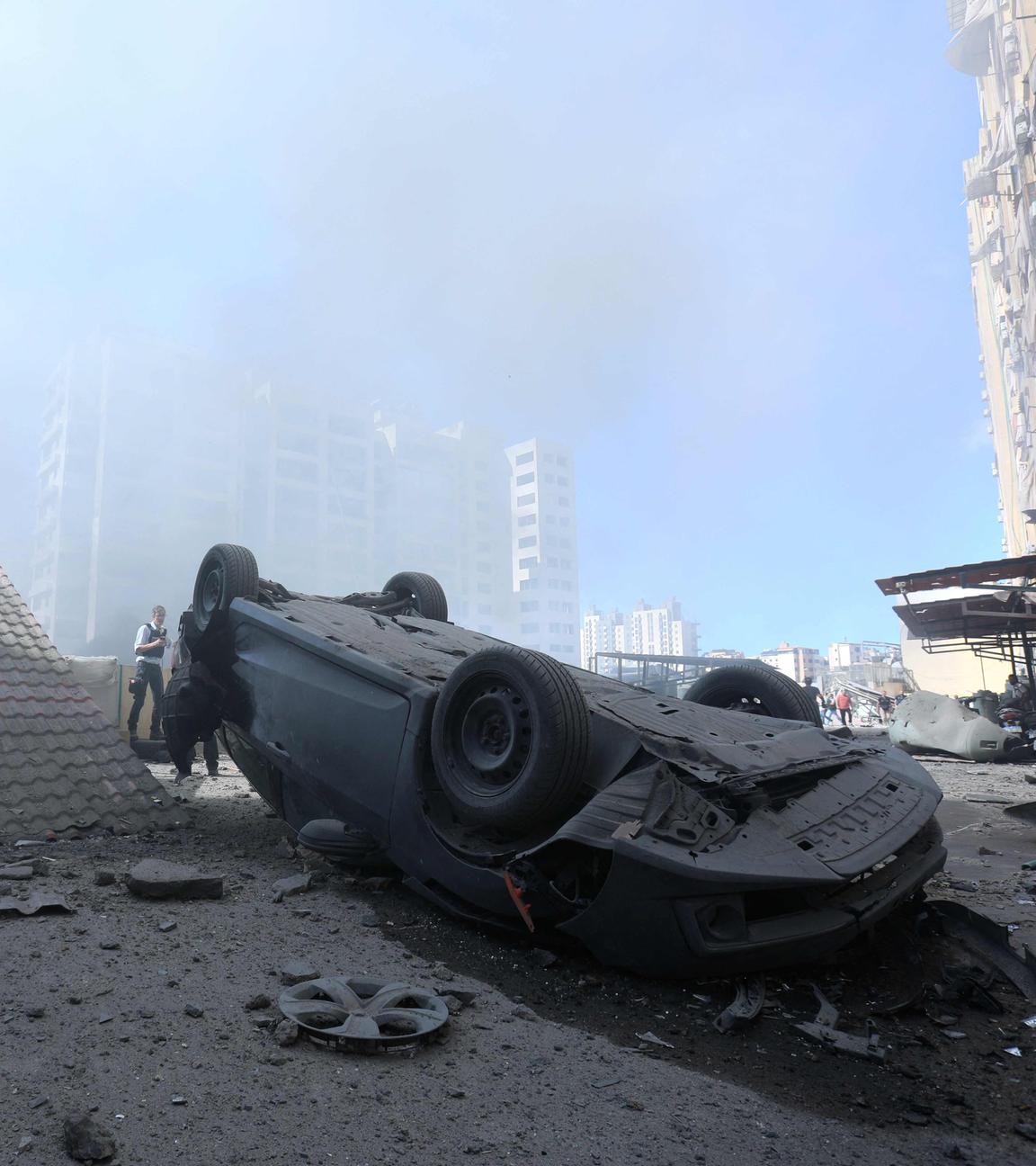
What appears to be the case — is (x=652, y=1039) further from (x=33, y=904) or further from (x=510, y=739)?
(x=33, y=904)

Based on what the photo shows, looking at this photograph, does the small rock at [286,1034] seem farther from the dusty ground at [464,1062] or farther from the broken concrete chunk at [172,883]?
the broken concrete chunk at [172,883]

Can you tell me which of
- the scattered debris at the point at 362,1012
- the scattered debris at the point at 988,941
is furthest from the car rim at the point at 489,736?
the scattered debris at the point at 988,941

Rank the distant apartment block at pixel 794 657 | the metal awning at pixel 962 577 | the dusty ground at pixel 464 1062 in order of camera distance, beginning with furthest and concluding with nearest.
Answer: the distant apartment block at pixel 794 657, the metal awning at pixel 962 577, the dusty ground at pixel 464 1062

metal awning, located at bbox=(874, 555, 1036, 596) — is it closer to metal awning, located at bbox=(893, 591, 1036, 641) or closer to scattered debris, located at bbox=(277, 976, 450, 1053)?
metal awning, located at bbox=(893, 591, 1036, 641)

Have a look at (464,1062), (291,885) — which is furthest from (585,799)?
(291,885)

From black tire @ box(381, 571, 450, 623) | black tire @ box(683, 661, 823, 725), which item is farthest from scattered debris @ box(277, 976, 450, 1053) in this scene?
black tire @ box(381, 571, 450, 623)

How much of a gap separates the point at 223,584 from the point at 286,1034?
3.00 metres

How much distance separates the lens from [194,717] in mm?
5016

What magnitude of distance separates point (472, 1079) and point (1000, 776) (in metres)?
10.2

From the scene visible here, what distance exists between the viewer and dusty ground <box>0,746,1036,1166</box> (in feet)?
5.91

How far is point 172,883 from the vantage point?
341 cm

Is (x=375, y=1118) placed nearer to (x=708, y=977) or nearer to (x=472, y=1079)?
(x=472, y=1079)

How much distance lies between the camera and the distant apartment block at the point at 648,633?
282ft

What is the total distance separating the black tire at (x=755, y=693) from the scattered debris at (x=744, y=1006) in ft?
5.38
